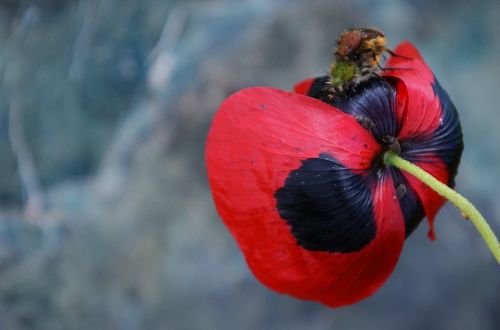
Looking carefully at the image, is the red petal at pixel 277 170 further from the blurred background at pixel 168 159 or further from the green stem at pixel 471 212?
the blurred background at pixel 168 159

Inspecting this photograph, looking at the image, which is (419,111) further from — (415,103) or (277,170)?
(277,170)

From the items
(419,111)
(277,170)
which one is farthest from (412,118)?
(277,170)

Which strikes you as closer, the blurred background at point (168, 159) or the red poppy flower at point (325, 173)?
the red poppy flower at point (325, 173)

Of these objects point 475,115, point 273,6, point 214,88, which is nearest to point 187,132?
point 214,88

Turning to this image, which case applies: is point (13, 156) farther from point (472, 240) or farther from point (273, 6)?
point (472, 240)

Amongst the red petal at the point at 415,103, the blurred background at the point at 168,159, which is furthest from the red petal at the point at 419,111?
the blurred background at the point at 168,159

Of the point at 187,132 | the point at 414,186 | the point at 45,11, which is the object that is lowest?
the point at 187,132

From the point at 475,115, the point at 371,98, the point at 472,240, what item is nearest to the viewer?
the point at 371,98
